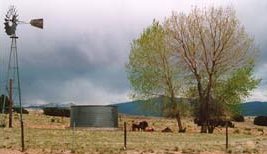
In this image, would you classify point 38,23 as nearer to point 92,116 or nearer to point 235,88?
point 92,116

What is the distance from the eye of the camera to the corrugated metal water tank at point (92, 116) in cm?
4497

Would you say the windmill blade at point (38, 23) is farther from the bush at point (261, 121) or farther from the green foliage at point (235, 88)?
the bush at point (261, 121)

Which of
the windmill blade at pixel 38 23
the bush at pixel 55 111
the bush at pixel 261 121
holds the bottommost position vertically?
the bush at pixel 261 121

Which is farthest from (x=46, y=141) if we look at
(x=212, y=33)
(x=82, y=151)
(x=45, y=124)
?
(x=212, y=33)

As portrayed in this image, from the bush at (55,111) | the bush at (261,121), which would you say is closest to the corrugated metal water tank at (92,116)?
the bush at (55,111)

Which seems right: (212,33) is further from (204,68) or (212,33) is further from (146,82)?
(146,82)

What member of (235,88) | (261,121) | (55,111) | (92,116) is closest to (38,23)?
(92,116)

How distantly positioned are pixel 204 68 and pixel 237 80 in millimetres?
2943

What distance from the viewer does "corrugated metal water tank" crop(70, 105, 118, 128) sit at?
1770 inches

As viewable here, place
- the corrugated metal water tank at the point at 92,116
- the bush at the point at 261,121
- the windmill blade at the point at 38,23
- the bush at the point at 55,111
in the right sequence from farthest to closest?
the bush at the point at 261,121 < the bush at the point at 55,111 < the corrugated metal water tank at the point at 92,116 < the windmill blade at the point at 38,23

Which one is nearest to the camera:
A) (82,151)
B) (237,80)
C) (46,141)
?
(82,151)

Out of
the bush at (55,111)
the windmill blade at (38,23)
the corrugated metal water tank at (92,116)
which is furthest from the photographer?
the bush at (55,111)

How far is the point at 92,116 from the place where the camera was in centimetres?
4500

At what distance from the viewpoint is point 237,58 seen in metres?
52.6
